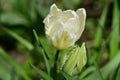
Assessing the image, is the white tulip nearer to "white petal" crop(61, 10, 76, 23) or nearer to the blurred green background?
"white petal" crop(61, 10, 76, 23)

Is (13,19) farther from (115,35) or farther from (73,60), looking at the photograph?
(73,60)

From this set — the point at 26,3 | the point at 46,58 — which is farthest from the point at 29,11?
the point at 46,58

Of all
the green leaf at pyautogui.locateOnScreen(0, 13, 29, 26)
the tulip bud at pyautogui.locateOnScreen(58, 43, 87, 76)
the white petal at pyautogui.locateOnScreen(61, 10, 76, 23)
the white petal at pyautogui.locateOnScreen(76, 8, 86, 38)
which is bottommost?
the green leaf at pyautogui.locateOnScreen(0, 13, 29, 26)

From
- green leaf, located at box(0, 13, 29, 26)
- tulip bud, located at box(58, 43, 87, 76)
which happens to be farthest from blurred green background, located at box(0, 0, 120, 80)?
tulip bud, located at box(58, 43, 87, 76)

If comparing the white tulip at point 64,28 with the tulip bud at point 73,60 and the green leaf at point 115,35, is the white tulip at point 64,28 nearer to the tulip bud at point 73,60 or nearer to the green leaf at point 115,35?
the tulip bud at point 73,60

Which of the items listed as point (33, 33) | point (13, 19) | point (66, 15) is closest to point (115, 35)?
point (33, 33)

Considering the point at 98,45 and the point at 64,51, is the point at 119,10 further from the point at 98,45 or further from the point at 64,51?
the point at 64,51

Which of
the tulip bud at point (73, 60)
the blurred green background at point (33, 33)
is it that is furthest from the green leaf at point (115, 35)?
the tulip bud at point (73, 60)
